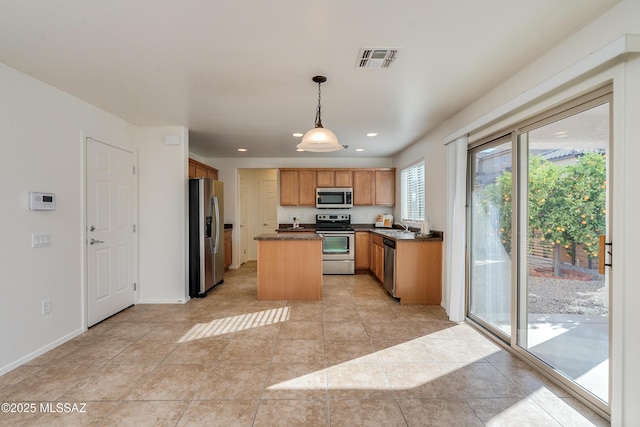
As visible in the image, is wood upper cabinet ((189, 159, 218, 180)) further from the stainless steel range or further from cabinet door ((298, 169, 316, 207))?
the stainless steel range

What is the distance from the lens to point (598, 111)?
2.07 m

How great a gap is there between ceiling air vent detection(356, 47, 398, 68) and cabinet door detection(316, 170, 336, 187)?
4.16m

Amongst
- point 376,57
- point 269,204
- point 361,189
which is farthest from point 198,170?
point 376,57

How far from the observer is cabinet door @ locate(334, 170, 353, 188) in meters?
6.71

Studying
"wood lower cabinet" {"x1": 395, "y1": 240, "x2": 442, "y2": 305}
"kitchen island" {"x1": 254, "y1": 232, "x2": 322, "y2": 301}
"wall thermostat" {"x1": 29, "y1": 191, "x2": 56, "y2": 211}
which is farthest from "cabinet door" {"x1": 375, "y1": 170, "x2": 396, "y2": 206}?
"wall thermostat" {"x1": 29, "y1": 191, "x2": 56, "y2": 211}

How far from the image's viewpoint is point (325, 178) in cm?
671

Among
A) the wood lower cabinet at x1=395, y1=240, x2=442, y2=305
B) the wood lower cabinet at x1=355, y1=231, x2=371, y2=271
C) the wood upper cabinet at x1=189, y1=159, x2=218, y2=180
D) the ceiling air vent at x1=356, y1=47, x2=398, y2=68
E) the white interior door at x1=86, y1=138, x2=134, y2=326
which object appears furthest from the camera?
the wood lower cabinet at x1=355, y1=231, x2=371, y2=271

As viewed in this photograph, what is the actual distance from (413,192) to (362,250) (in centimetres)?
154

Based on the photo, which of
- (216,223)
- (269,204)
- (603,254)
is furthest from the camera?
(269,204)

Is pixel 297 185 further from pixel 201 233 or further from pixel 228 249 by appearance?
pixel 201 233

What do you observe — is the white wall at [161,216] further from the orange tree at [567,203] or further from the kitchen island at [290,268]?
the orange tree at [567,203]

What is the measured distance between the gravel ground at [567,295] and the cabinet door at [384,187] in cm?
415

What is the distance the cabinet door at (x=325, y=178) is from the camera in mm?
6715

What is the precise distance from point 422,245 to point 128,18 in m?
3.94
